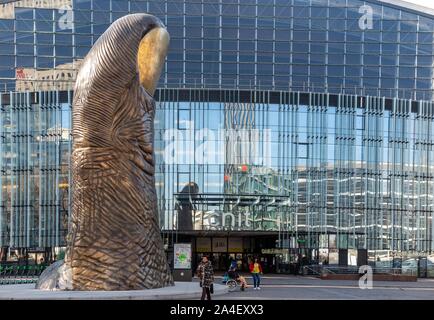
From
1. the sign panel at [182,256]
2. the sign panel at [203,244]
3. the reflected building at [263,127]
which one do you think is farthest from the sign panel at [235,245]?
the sign panel at [182,256]

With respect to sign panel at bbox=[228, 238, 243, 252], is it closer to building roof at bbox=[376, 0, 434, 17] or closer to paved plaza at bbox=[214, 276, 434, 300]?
building roof at bbox=[376, 0, 434, 17]

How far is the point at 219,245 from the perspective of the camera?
2186 inches

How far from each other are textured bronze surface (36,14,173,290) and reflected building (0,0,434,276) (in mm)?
32238

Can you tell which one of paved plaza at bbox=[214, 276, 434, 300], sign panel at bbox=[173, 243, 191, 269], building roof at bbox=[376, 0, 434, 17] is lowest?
paved plaza at bbox=[214, 276, 434, 300]

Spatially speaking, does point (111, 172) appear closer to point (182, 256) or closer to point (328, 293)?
point (328, 293)

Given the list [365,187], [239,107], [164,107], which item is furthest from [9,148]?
[365,187]

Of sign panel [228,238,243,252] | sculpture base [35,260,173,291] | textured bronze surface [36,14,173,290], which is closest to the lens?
textured bronze surface [36,14,173,290]

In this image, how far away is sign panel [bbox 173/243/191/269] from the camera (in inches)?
1085

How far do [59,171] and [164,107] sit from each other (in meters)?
9.78

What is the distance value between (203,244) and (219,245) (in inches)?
52.6

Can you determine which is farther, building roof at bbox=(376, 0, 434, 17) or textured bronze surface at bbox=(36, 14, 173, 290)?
building roof at bbox=(376, 0, 434, 17)

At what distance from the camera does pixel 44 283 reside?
60.4ft

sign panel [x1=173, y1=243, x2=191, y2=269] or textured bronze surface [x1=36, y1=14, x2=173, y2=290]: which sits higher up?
textured bronze surface [x1=36, y1=14, x2=173, y2=290]

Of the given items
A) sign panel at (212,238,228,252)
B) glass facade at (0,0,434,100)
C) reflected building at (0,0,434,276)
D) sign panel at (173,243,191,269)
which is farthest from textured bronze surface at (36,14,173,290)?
glass facade at (0,0,434,100)
